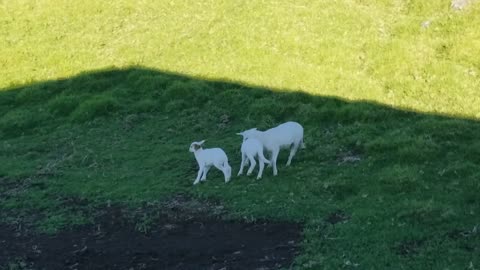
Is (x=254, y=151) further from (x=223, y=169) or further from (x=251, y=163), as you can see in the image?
(x=223, y=169)

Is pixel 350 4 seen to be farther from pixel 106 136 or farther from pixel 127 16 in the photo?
pixel 106 136

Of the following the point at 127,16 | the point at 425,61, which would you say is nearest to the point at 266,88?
the point at 425,61

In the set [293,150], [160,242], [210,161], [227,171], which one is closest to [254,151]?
[227,171]

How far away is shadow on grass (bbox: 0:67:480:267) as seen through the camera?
14.8m

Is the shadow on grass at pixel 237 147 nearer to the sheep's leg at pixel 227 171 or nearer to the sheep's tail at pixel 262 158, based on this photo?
→ the sheep's leg at pixel 227 171

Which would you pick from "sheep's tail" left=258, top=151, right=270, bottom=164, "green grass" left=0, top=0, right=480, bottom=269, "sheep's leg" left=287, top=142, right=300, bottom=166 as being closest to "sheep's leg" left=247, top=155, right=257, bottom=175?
"sheep's tail" left=258, top=151, right=270, bottom=164

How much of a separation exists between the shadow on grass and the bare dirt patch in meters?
0.60

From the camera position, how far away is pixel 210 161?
1766 centimetres

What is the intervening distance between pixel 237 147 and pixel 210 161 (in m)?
2.93

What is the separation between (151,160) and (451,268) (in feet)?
35.8

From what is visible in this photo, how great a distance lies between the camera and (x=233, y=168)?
18766 mm

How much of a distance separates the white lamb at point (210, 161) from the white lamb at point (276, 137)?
0.76 m

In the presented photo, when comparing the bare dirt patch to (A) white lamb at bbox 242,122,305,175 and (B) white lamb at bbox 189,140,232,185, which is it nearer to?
(B) white lamb at bbox 189,140,232,185

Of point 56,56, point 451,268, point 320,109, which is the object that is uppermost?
point 56,56
